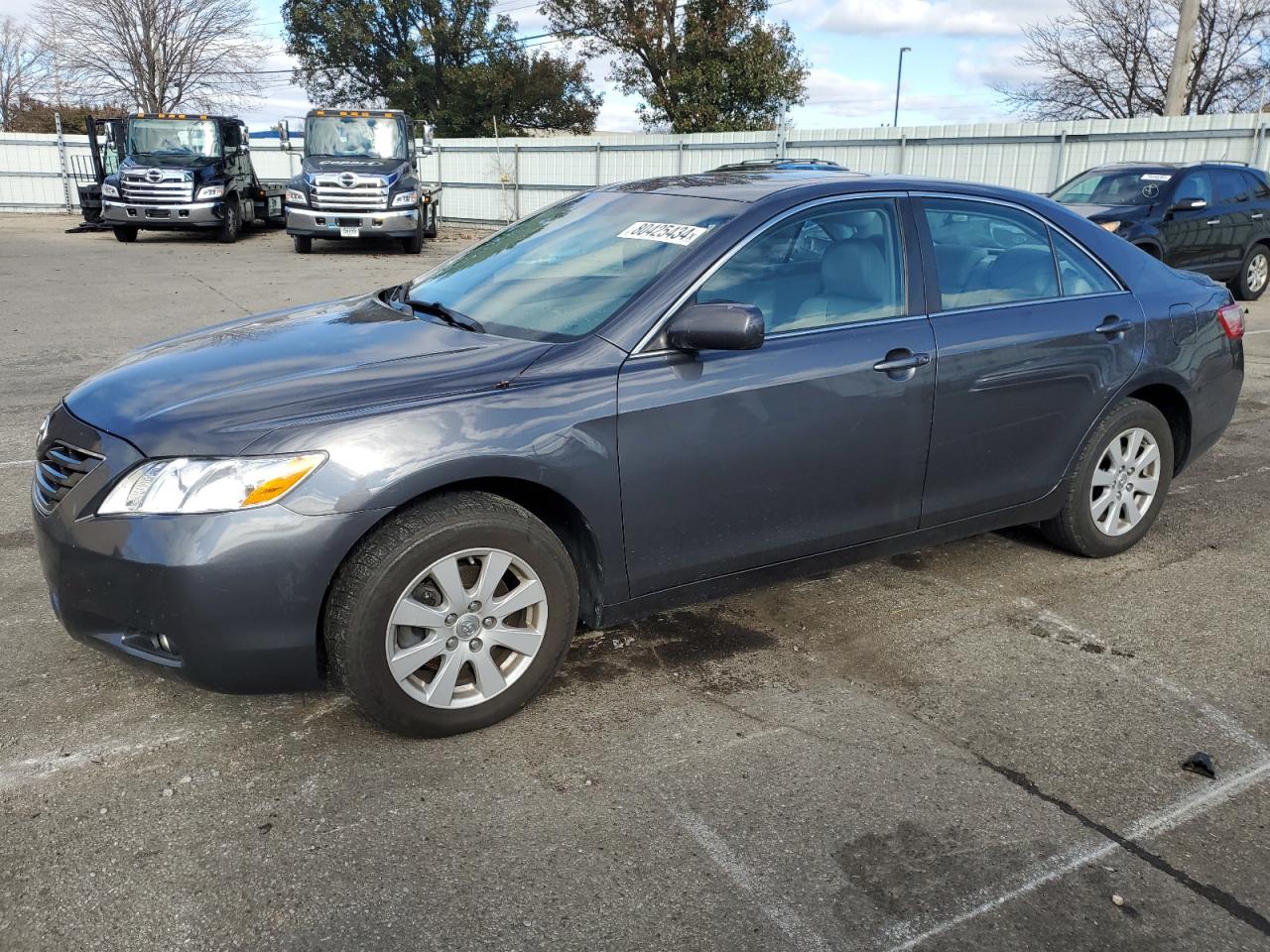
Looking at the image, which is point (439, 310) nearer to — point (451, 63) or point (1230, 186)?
point (1230, 186)

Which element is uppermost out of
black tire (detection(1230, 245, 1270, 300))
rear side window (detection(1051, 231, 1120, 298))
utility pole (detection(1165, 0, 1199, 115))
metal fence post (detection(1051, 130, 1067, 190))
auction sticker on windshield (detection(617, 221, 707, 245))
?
utility pole (detection(1165, 0, 1199, 115))

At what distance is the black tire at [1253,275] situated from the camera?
553 inches

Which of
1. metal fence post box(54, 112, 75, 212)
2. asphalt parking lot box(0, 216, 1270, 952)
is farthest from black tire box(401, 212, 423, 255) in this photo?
metal fence post box(54, 112, 75, 212)

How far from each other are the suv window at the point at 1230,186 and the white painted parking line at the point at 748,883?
44.3 feet

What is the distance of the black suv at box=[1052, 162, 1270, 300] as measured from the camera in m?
12.7

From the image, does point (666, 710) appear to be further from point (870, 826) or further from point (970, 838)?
point (970, 838)

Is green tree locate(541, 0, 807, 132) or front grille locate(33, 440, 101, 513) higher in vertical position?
green tree locate(541, 0, 807, 132)

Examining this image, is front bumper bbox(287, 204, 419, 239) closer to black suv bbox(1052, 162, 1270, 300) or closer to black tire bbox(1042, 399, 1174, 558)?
black suv bbox(1052, 162, 1270, 300)

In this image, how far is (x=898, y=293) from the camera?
12.6 feet

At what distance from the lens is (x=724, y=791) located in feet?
9.59

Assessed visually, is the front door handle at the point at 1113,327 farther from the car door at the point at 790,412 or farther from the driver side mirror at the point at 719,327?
the driver side mirror at the point at 719,327

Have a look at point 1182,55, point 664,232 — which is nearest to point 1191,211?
point 1182,55

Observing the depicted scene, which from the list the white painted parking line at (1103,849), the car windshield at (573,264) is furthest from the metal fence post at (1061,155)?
the white painted parking line at (1103,849)

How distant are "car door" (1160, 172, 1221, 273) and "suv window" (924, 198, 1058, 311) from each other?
32.0 ft
